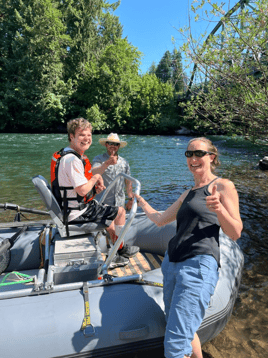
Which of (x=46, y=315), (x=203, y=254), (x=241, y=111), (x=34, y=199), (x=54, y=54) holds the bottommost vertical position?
(x=34, y=199)

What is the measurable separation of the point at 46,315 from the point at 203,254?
4.37 feet

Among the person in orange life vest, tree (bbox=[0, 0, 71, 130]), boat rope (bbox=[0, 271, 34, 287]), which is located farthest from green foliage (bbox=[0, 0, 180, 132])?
boat rope (bbox=[0, 271, 34, 287])

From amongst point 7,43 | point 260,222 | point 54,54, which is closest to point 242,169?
point 260,222

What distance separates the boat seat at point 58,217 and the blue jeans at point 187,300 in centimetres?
138

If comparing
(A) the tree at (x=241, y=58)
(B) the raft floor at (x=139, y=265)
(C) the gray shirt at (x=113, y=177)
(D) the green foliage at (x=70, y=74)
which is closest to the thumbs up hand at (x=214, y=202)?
(B) the raft floor at (x=139, y=265)

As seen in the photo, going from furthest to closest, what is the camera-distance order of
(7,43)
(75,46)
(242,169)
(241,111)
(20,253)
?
(75,46) → (7,43) → (242,169) → (241,111) → (20,253)

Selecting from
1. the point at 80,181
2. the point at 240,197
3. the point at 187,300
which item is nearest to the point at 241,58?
the point at 80,181

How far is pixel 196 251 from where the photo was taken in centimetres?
179

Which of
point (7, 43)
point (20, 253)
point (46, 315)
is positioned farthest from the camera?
point (7, 43)

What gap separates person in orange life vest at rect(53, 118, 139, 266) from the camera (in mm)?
2625

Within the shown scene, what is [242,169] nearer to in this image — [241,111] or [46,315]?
[241,111]

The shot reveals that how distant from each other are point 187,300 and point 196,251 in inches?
12.0

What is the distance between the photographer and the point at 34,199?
796cm

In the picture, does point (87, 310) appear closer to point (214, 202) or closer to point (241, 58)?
point (214, 202)
